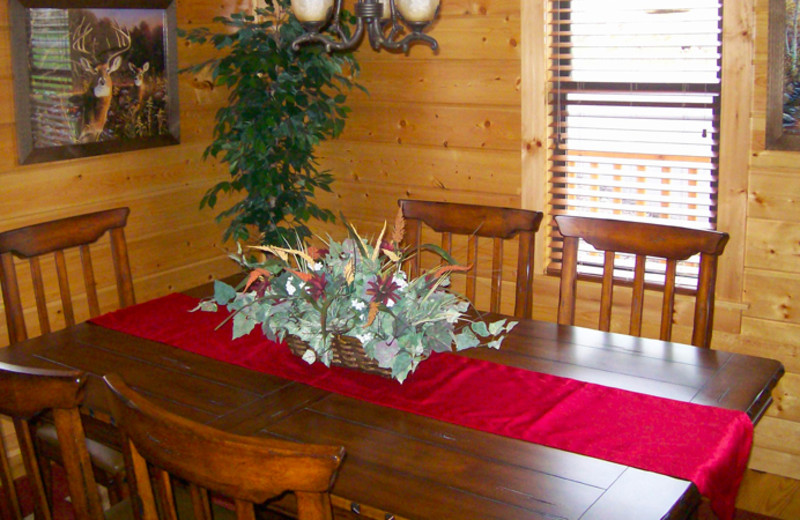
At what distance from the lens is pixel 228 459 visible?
1.19 m

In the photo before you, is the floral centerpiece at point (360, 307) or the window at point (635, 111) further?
the window at point (635, 111)

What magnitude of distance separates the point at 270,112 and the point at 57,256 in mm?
1046

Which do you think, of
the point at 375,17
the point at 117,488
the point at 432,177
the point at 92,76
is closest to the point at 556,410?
the point at 375,17

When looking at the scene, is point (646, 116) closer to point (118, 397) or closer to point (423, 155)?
point (423, 155)

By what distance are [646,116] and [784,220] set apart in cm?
61

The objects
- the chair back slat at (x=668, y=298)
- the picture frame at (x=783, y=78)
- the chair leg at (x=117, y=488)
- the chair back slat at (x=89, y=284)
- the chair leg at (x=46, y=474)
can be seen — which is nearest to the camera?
the chair leg at (x=46, y=474)

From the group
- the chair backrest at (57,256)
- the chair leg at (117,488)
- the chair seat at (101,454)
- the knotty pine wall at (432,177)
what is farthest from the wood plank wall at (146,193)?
the chair leg at (117,488)

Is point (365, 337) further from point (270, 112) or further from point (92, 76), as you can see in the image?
point (92, 76)

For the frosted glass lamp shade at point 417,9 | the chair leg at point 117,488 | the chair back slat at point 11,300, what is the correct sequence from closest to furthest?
1. the frosted glass lamp shade at point 417,9
2. the chair leg at point 117,488
3. the chair back slat at point 11,300

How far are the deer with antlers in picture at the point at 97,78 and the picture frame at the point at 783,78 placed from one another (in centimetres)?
235

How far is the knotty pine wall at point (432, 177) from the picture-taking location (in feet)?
9.49

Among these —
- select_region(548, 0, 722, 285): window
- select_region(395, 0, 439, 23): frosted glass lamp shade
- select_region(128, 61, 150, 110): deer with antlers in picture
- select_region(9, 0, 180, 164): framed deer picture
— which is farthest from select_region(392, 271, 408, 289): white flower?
select_region(128, 61, 150, 110): deer with antlers in picture

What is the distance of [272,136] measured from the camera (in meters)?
3.26

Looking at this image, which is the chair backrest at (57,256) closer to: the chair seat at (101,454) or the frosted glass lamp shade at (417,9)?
the chair seat at (101,454)
